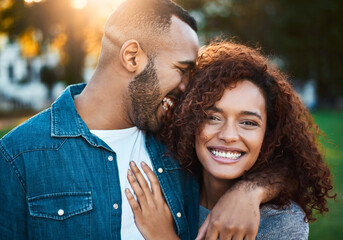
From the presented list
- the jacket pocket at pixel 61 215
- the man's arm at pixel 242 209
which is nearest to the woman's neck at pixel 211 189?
the man's arm at pixel 242 209

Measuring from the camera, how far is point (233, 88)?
8.75ft

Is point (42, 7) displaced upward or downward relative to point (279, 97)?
upward

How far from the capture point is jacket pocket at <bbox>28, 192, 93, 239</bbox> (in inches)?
91.5

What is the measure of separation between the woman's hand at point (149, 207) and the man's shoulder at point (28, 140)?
2.22ft

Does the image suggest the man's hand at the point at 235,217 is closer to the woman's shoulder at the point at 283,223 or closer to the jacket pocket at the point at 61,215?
the woman's shoulder at the point at 283,223

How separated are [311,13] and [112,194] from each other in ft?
110

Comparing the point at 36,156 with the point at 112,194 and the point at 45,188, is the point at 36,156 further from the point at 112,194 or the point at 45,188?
the point at 112,194

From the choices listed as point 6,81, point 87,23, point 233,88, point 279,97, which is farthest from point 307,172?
point 6,81

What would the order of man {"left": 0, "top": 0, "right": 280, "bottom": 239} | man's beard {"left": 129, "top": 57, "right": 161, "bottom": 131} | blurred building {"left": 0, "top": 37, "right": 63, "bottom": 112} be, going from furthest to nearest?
blurred building {"left": 0, "top": 37, "right": 63, "bottom": 112} < man's beard {"left": 129, "top": 57, "right": 161, "bottom": 131} < man {"left": 0, "top": 0, "right": 280, "bottom": 239}

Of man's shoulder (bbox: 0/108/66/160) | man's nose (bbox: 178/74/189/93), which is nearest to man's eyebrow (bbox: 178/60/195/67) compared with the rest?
man's nose (bbox: 178/74/189/93)

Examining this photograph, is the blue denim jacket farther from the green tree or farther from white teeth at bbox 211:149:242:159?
the green tree

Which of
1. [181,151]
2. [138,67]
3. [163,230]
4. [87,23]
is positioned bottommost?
[163,230]

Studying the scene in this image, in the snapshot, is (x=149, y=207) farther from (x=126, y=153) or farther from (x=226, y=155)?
(x=226, y=155)

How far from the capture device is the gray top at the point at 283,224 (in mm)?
2347
